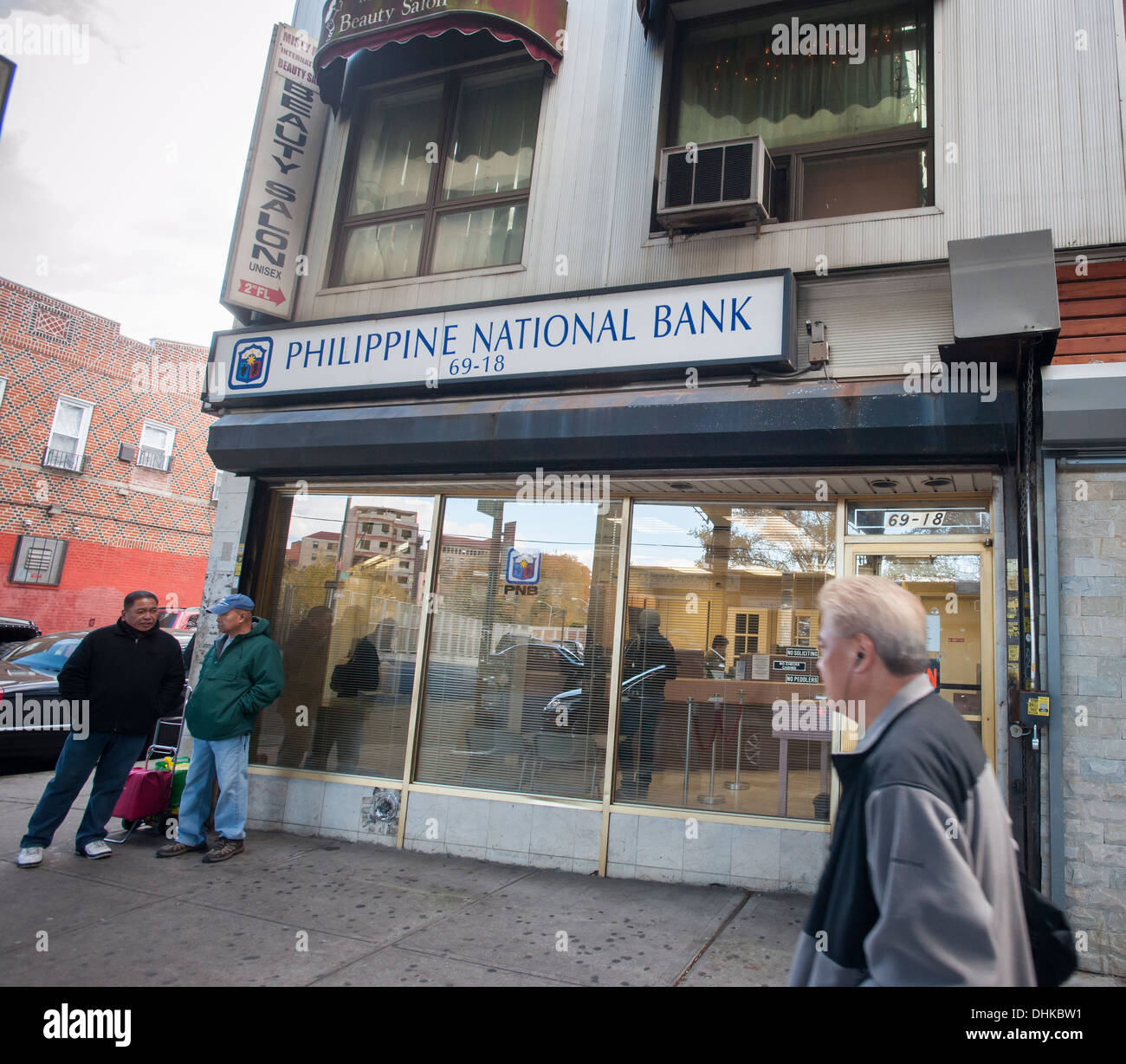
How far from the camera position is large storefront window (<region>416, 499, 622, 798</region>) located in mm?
6285

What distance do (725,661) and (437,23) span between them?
5.68 m

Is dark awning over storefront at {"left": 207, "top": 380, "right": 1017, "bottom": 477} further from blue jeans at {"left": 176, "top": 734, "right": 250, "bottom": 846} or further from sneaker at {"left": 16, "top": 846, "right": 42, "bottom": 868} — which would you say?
Result: sneaker at {"left": 16, "top": 846, "right": 42, "bottom": 868}

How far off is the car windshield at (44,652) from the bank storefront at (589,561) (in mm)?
3784

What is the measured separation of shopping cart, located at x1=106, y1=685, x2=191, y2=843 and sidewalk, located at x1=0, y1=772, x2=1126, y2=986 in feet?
0.91

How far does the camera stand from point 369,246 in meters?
7.88

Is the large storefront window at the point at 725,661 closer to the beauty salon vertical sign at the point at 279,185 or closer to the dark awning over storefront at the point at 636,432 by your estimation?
the dark awning over storefront at the point at 636,432

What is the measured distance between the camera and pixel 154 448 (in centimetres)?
2381

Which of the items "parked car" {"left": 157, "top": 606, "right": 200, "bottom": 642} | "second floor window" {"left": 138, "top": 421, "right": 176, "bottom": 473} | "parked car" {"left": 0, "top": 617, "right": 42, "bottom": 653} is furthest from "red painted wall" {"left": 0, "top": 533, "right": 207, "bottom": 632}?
"parked car" {"left": 0, "top": 617, "right": 42, "bottom": 653}

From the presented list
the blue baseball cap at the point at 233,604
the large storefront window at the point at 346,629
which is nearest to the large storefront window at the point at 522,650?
the large storefront window at the point at 346,629

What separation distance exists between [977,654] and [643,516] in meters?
2.52

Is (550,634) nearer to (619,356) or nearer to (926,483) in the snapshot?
(619,356)

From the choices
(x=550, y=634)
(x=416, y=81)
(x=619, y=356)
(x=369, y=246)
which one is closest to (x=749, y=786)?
(x=550, y=634)

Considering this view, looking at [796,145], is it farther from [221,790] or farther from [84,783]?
[84,783]

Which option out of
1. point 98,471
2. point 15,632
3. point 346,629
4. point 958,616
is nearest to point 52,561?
point 98,471
